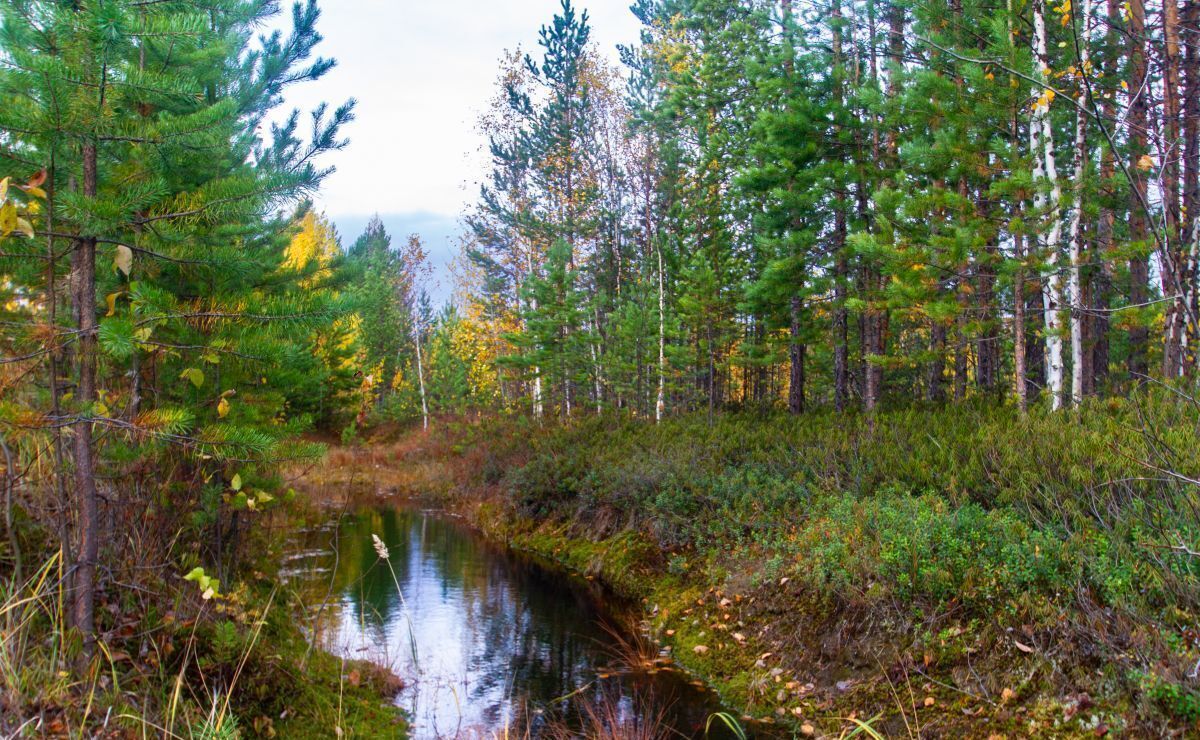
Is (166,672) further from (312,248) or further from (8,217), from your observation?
(312,248)

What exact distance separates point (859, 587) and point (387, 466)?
72.8 ft

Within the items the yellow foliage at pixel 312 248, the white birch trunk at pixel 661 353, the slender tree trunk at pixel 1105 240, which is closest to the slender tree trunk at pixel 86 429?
the yellow foliage at pixel 312 248

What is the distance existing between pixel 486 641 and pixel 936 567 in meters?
5.51

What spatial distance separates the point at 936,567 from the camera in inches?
258

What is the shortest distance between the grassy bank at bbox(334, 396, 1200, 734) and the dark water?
73 cm

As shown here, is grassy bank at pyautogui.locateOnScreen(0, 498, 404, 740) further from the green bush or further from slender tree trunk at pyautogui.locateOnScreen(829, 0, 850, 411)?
slender tree trunk at pyautogui.locateOnScreen(829, 0, 850, 411)

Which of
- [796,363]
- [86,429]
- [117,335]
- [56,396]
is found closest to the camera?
[117,335]

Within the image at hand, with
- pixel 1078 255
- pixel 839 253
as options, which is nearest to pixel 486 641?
pixel 839 253

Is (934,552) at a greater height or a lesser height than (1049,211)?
lesser

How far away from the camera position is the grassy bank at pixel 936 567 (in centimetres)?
520

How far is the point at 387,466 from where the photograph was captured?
88.4ft

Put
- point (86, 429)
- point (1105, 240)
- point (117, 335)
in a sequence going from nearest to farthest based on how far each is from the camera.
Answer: point (117, 335)
point (86, 429)
point (1105, 240)

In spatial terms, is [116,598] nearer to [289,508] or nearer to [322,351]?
[289,508]

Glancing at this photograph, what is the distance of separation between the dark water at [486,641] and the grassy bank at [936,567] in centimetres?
73
